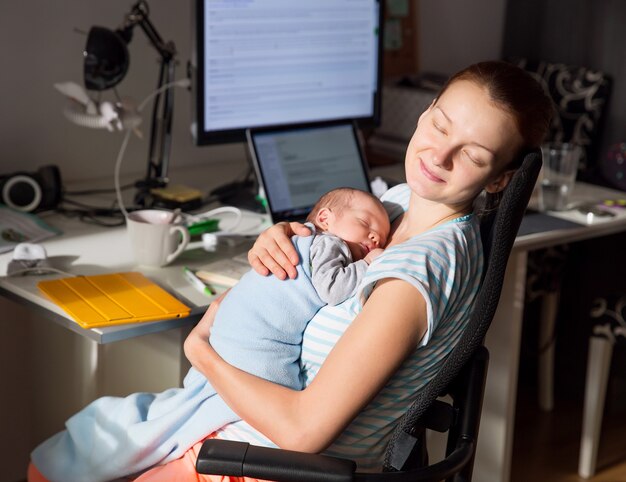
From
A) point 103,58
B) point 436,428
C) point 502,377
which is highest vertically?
point 103,58

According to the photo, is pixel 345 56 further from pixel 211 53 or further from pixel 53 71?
pixel 53 71

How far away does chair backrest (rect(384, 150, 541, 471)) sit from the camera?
1181mm

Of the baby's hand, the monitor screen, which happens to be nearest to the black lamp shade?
the monitor screen

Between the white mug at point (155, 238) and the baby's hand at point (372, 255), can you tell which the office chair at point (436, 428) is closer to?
the baby's hand at point (372, 255)

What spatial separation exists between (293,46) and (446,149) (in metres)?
0.94

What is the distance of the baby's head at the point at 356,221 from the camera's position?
54.2 inches

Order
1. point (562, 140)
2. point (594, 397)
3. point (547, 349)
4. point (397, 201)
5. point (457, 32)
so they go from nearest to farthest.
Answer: point (397, 201) < point (594, 397) < point (547, 349) < point (562, 140) < point (457, 32)

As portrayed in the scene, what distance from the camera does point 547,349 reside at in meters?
2.79

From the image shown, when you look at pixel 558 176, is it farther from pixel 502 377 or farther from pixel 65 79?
pixel 65 79

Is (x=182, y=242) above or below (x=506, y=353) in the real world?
above

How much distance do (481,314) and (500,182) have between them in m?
0.20

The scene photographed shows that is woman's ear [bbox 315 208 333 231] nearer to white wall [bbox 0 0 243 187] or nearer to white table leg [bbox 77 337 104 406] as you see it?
white table leg [bbox 77 337 104 406]

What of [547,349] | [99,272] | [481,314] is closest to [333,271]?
[481,314]

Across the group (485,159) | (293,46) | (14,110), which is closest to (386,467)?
(485,159)
